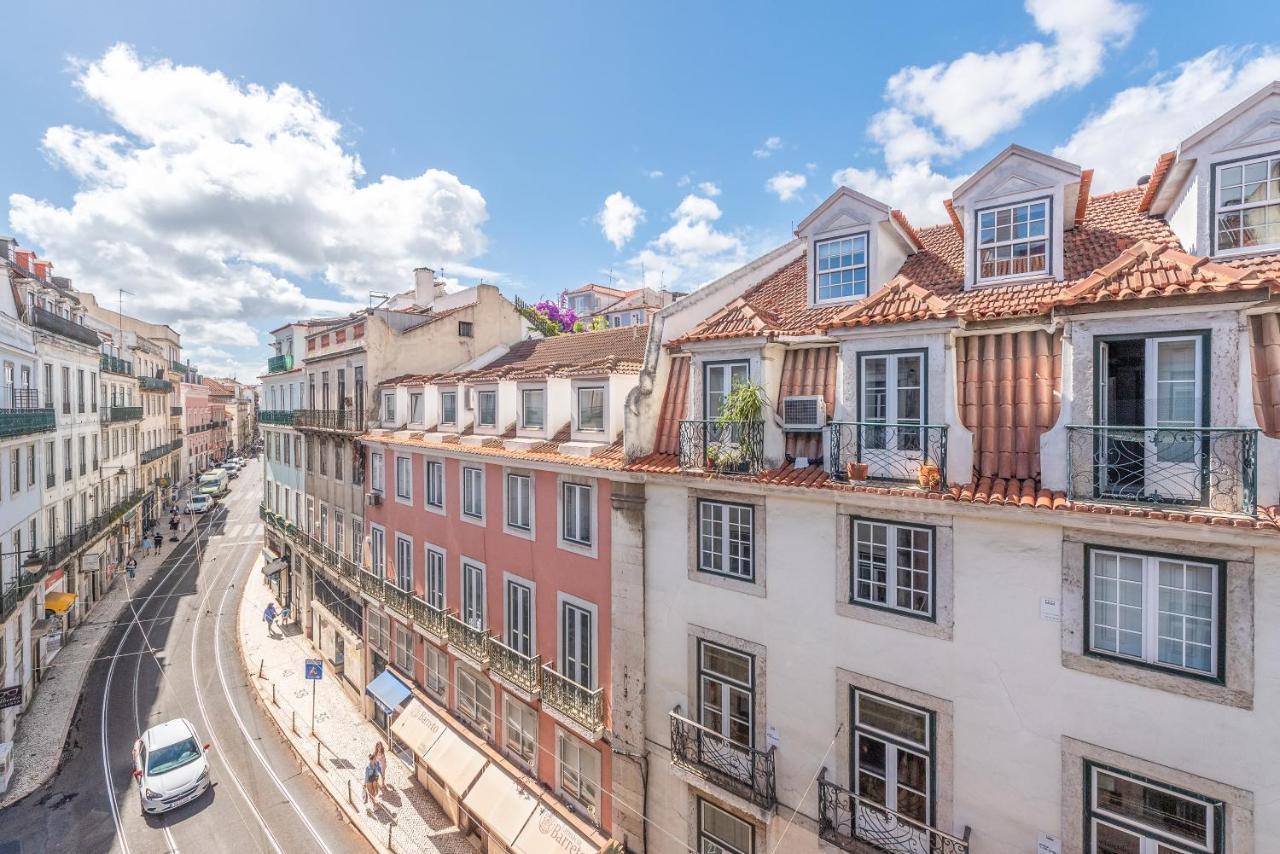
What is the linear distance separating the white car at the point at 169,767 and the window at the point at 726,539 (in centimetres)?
1701

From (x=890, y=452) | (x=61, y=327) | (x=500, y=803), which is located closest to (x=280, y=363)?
(x=61, y=327)

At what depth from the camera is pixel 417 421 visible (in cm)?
1973

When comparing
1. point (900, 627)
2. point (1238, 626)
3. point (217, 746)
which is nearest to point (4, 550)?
point (217, 746)

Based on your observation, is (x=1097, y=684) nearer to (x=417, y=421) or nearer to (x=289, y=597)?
(x=417, y=421)

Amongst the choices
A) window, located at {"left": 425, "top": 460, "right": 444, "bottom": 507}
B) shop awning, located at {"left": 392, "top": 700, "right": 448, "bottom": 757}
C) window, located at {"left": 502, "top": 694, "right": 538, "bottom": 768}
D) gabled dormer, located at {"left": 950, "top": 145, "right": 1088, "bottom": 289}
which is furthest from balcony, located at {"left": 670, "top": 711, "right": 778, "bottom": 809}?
window, located at {"left": 425, "top": 460, "right": 444, "bottom": 507}

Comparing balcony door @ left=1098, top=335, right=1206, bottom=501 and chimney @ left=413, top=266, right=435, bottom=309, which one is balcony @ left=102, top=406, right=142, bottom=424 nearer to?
chimney @ left=413, top=266, right=435, bottom=309

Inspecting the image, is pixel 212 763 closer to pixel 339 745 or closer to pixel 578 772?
pixel 339 745

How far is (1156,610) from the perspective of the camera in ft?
21.7

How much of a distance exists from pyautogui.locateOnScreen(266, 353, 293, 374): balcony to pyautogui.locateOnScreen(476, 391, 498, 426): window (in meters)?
18.8

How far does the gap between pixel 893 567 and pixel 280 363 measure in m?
32.8

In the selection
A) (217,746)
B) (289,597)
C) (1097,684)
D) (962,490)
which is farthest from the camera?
(289,597)

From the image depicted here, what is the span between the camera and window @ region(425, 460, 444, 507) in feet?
58.5

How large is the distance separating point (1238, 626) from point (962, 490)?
2.92 meters

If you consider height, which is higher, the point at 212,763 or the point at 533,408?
the point at 533,408
